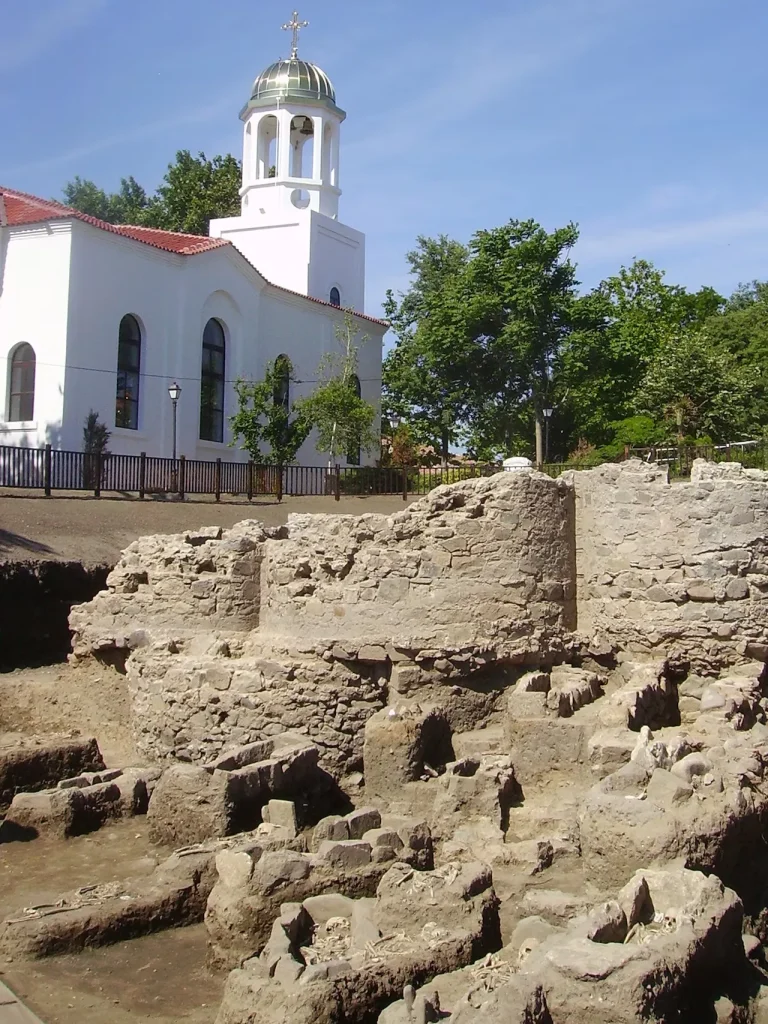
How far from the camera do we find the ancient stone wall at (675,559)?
9352mm

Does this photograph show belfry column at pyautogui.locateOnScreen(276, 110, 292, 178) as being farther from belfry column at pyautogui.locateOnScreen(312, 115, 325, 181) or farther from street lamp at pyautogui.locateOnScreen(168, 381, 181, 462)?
street lamp at pyautogui.locateOnScreen(168, 381, 181, 462)

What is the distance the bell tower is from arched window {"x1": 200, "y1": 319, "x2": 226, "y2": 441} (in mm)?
5207

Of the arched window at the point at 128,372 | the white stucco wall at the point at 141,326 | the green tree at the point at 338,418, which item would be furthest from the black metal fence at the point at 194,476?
the arched window at the point at 128,372

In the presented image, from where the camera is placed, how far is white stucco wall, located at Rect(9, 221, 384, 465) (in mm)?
26281

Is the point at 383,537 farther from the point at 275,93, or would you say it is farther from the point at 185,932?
the point at 275,93

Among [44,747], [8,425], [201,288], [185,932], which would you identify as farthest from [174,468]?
[185,932]

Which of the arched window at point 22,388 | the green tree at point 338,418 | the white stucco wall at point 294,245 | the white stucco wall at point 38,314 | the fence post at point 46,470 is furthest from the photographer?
the white stucco wall at point 294,245

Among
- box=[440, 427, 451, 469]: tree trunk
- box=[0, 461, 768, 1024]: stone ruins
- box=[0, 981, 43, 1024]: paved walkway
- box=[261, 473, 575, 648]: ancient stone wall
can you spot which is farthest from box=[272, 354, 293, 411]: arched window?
box=[0, 981, 43, 1024]: paved walkway

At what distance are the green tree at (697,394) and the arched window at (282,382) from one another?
9687 millimetres

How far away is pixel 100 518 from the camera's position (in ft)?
66.9

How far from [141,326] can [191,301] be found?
5.96ft

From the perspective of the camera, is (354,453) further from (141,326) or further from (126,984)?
(126,984)

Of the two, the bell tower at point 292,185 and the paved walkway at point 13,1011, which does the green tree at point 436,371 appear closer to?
the bell tower at point 292,185

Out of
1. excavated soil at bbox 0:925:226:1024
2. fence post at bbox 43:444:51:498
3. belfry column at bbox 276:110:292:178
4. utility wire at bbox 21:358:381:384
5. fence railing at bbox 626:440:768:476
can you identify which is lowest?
excavated soil at bbox 0:925:226:1024
